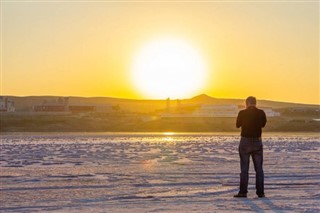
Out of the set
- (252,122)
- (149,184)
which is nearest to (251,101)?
(252,122)

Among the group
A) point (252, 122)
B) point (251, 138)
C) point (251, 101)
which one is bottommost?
point (251, 138)

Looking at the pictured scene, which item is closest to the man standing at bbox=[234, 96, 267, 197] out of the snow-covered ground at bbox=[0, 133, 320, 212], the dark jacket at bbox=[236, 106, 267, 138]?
the dark jacket at bbox=[236, 106, 267, 138]

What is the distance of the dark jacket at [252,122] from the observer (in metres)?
13.2

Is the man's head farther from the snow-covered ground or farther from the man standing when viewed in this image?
the snow-covered ground

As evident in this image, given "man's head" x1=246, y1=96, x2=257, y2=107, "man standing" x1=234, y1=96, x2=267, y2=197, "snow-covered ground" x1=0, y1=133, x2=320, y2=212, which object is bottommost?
"snow-covered ground" x1=0, y1=133, x2=320, y2=212

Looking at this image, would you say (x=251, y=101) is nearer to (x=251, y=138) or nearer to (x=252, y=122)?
(x=252, y=122)

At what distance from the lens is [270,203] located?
12016 mm

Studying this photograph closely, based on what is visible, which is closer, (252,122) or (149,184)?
(252,122)

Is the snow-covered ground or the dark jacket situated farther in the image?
the dark jacket

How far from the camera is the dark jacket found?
13172 millimetres

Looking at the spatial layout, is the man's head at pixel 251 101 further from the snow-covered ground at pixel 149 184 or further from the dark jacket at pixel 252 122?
the snow-covered ground at pixel 149 184

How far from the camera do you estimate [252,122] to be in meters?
13.2

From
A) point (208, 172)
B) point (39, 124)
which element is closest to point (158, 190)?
point (208, 172)

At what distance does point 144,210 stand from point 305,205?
2695 mm
